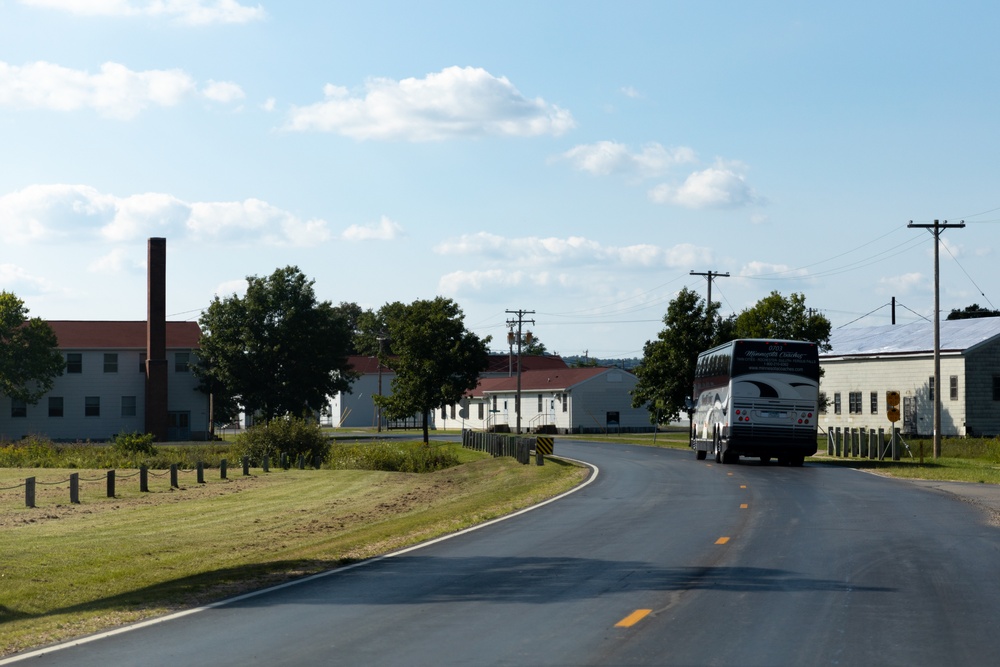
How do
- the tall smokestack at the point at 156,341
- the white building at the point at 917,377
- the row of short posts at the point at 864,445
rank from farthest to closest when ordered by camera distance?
the tall smokestack at the point at 156,341 → the white building at the point at 917,377 → the row of short posts at the point at 864,445

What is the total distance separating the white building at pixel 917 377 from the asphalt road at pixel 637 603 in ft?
139

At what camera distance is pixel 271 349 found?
83.1 metres

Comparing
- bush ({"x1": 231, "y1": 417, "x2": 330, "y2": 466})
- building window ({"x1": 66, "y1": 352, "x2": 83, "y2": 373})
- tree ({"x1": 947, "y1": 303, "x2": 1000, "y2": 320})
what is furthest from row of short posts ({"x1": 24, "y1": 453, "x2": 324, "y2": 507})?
tree ({"x1": 947, "y1": 303, "x2": 1000, "y2": 320})

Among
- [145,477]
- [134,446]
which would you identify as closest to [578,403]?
[134,446]

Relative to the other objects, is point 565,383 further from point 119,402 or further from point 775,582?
point 775,582

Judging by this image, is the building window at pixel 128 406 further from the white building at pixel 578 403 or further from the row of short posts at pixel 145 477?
the row of short posts at pixel 145 477

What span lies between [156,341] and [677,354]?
34.1 meters

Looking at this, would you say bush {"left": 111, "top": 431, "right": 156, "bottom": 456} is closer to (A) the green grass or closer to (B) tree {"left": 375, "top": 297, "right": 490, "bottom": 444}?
(A) the green grass

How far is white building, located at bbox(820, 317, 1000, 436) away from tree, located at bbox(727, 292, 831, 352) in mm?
1775

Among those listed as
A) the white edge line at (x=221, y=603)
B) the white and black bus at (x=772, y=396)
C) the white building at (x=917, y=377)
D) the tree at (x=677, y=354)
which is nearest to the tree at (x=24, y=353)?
the tree at (x=677, y=354)

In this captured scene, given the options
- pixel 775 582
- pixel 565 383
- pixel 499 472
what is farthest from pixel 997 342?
pixel 775 582

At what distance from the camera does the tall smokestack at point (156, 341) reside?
7712cm

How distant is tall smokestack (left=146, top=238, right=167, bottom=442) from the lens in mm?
77125

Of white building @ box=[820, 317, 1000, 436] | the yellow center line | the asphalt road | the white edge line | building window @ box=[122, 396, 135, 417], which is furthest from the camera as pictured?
building window @ box=[122, 396, 135, 417]
